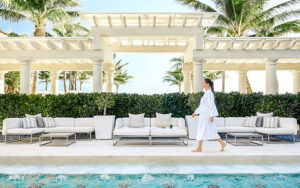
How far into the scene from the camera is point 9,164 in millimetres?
5242

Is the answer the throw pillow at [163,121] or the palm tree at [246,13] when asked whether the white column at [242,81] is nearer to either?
the palm tree at [246,13]

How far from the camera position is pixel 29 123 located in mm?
8086

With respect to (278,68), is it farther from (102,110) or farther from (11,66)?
(11,66)

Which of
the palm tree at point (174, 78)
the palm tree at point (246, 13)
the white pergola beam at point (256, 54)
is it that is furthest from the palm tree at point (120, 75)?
the white pergola beam at point (256, 54)

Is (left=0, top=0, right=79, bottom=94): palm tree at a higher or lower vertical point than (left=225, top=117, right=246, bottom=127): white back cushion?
higher

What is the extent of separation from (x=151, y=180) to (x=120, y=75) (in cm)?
3704

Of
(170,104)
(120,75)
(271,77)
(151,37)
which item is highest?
(120,75)

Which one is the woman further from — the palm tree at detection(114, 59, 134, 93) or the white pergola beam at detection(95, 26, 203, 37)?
the palm tree at detection(114, 59, 134, 93)

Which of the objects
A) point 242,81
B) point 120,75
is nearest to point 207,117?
point 242,81

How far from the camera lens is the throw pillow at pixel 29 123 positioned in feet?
26.3

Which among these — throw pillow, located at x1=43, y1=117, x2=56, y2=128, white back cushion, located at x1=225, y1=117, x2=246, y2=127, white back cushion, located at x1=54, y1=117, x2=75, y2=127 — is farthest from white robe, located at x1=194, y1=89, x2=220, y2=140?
throw pillow, located at x1=43, y1=117, x2=56, y2=128

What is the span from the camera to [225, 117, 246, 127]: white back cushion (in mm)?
8911

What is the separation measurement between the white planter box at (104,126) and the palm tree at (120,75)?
101ft

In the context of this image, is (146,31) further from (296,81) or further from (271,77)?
(296,81)
